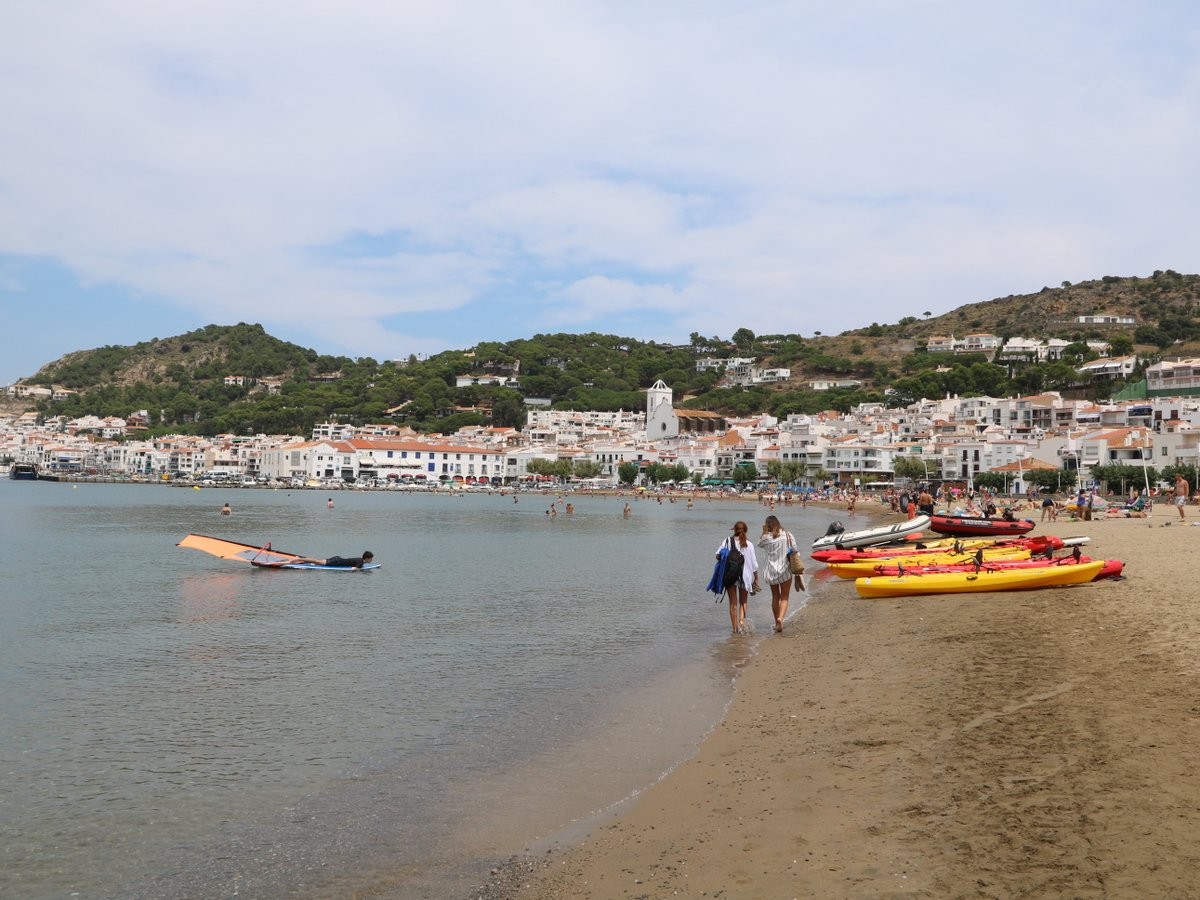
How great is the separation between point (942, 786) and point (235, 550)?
2350 cm

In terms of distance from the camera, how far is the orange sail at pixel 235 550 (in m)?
24.5

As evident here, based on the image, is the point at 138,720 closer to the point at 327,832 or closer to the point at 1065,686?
the point at 327,832

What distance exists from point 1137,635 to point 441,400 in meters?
171

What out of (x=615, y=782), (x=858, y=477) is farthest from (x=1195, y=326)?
(x=615, y=782)

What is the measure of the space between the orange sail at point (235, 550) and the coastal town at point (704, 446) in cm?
6466

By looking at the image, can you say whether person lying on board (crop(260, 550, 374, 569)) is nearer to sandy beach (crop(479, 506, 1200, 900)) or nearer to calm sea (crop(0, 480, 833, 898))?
calm sea (crop(0, 480, 833, 898))

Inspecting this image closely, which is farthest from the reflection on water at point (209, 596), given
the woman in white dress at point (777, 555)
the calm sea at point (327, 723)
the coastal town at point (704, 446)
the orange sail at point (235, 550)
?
the coastal town at point (704, 446)

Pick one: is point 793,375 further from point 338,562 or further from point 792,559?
point 792,559

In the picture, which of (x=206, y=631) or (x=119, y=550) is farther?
(x=119, y=550)

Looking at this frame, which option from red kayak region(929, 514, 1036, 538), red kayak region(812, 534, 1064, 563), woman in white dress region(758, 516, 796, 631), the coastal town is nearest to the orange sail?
red kayak region(812, 534, 1064, 563)

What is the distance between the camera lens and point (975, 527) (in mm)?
25672

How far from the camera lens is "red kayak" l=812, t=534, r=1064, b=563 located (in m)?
17.5

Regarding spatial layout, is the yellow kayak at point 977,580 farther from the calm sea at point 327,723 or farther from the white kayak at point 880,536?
the white kayak at point 880,536

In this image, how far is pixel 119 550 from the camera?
104ft
